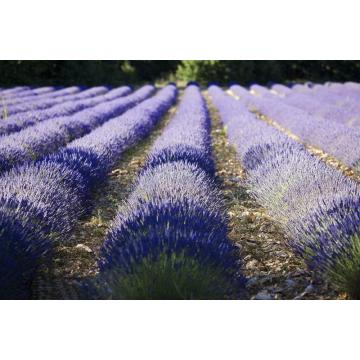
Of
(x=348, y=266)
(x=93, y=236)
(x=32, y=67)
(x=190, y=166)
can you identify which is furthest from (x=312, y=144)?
(x=32, y=67)

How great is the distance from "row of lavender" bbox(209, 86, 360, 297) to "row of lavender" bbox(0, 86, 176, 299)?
1435mm

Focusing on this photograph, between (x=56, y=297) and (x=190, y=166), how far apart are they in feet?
5.50

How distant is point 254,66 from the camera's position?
80.6ft

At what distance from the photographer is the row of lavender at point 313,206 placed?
2273mm

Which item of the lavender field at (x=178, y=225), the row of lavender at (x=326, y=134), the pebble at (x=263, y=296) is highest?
the row of lavender at (x=326, y=134)

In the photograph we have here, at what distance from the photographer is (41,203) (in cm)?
288

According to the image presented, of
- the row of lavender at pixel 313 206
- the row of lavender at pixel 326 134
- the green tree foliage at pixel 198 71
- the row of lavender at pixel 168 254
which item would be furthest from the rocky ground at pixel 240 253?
the green tree foliage at pixel 198 71

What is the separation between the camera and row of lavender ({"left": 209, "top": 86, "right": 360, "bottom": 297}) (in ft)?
7.46

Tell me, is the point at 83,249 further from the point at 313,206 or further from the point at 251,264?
the point at 313,206

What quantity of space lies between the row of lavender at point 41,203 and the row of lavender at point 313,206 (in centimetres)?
144

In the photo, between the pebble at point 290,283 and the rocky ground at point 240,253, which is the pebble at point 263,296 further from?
the pebble at point 290,283

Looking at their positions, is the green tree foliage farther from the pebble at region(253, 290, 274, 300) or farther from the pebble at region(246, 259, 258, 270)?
the pebble at region(253, 290, 274, 300)

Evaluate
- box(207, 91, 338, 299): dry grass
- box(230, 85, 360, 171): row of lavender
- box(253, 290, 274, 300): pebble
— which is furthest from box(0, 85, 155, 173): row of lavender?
box(230, 85, 360, 171): row of lavender

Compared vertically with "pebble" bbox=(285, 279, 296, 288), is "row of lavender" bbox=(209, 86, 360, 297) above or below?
above
